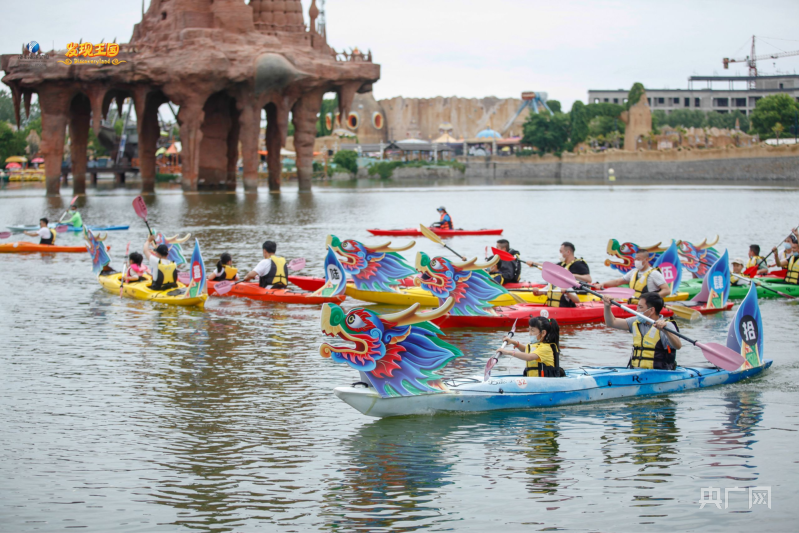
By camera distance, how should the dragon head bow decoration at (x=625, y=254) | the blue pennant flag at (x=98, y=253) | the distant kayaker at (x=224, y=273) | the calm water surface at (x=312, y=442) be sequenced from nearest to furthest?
the calm water surface at (x=312, y=442) → the dragon head bow decoration at (x=625, y=254) → the distant kayaker at (x=224, y=273) → the blue pennant flag at (x=98, y=253)

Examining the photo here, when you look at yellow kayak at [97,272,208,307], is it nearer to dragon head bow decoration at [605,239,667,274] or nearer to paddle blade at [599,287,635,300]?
paddle blade at [599,287,635,300]

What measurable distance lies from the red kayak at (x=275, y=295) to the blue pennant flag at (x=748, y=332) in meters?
8.22

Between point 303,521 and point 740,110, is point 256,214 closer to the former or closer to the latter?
point 303,521

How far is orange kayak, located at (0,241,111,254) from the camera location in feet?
93.8

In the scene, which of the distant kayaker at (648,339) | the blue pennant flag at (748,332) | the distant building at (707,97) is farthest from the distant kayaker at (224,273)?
the distant building at (707,97)

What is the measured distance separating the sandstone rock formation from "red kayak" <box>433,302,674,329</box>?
38.0m

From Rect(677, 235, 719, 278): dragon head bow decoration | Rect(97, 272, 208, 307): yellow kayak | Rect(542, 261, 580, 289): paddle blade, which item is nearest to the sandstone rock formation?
Rect(97, 272, 208, 307): yellow kayak

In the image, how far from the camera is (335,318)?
923 centimetres

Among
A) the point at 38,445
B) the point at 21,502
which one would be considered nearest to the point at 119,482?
the point at 21,502

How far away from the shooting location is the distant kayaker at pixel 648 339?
10781 mm

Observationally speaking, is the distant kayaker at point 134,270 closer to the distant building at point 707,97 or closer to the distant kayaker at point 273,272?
the distant kayaker at point 273,272

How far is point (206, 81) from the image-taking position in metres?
50.5

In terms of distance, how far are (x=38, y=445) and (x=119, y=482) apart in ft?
5.58

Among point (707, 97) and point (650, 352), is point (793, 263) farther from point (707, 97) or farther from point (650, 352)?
point (707, 97)
